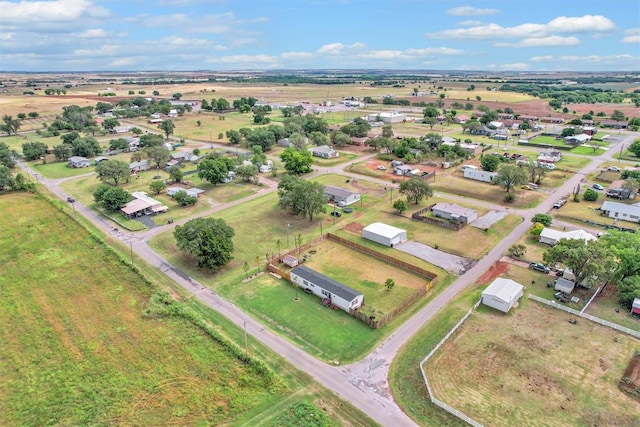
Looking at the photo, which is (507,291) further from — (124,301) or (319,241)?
(124,301)

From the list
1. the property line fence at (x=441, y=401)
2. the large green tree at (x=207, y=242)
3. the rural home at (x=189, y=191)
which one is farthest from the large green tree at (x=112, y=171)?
the property line fence at (x=441, y=401)

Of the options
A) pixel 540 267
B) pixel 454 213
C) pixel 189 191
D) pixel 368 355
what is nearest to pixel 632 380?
pixel 540 267

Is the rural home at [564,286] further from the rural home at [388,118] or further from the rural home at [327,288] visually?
the rural home at [388,118]

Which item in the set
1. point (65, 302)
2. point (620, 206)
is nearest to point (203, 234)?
point (65, 302)

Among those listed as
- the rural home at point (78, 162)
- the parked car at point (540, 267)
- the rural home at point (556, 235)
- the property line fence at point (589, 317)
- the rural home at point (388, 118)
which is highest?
the rural home at point (388, 118)

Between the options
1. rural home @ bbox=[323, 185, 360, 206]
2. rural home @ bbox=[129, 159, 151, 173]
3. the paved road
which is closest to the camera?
the paved road

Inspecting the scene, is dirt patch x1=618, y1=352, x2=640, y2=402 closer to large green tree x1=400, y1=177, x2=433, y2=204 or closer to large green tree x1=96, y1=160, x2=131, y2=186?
large green tree x1=400, y1=177, x2=433, y2=204

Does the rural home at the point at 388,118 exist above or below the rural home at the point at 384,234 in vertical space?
above

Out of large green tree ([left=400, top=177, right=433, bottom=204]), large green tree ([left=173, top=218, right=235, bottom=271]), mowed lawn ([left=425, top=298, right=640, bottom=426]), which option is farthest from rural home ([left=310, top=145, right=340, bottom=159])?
mowed lawn ([left=425, top=298, right=640, bottom=426])
